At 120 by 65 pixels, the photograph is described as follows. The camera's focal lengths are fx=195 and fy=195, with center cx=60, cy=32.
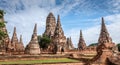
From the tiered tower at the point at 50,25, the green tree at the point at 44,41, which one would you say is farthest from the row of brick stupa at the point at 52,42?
the green tree at the point at 44,41

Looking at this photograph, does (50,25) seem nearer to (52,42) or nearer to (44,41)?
A: (44,41)

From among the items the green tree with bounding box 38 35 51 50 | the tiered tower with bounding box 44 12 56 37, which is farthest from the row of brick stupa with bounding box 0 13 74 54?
the green tree with bounding box 38 35 51 50

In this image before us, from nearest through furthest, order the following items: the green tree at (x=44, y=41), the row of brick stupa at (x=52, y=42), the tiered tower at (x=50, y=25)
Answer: the row of brick stupa at (x=52, y=42) → the green tree at (x=44, y=41) → the tiered tower at (x=50, y=25)

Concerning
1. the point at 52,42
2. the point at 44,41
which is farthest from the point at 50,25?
the point at 52,42

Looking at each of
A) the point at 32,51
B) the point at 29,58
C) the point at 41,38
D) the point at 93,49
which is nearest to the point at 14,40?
the point at 41,38

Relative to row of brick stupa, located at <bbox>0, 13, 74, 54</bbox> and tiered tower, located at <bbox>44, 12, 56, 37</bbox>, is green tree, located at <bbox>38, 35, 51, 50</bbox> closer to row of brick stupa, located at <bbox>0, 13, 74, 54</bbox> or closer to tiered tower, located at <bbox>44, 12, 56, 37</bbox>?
row of brick stupa, located at <bbox>0, 13, 74, 54</bbox>

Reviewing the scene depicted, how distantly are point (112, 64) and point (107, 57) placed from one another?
3.40 ft

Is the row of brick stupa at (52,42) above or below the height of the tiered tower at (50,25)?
below

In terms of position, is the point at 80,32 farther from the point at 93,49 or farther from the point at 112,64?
the point at 112,64

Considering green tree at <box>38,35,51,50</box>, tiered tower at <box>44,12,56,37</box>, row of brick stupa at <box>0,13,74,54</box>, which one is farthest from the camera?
tiered tower at <box>44,12,56,37</box>

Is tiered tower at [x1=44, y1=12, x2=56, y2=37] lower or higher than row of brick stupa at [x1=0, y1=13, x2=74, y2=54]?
higher

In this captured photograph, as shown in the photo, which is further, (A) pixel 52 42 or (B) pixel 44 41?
(B) pixel 44 41

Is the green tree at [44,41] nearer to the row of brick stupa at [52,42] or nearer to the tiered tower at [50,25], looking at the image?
the row of brick stupa at [52,42]

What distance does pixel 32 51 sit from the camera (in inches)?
1645
